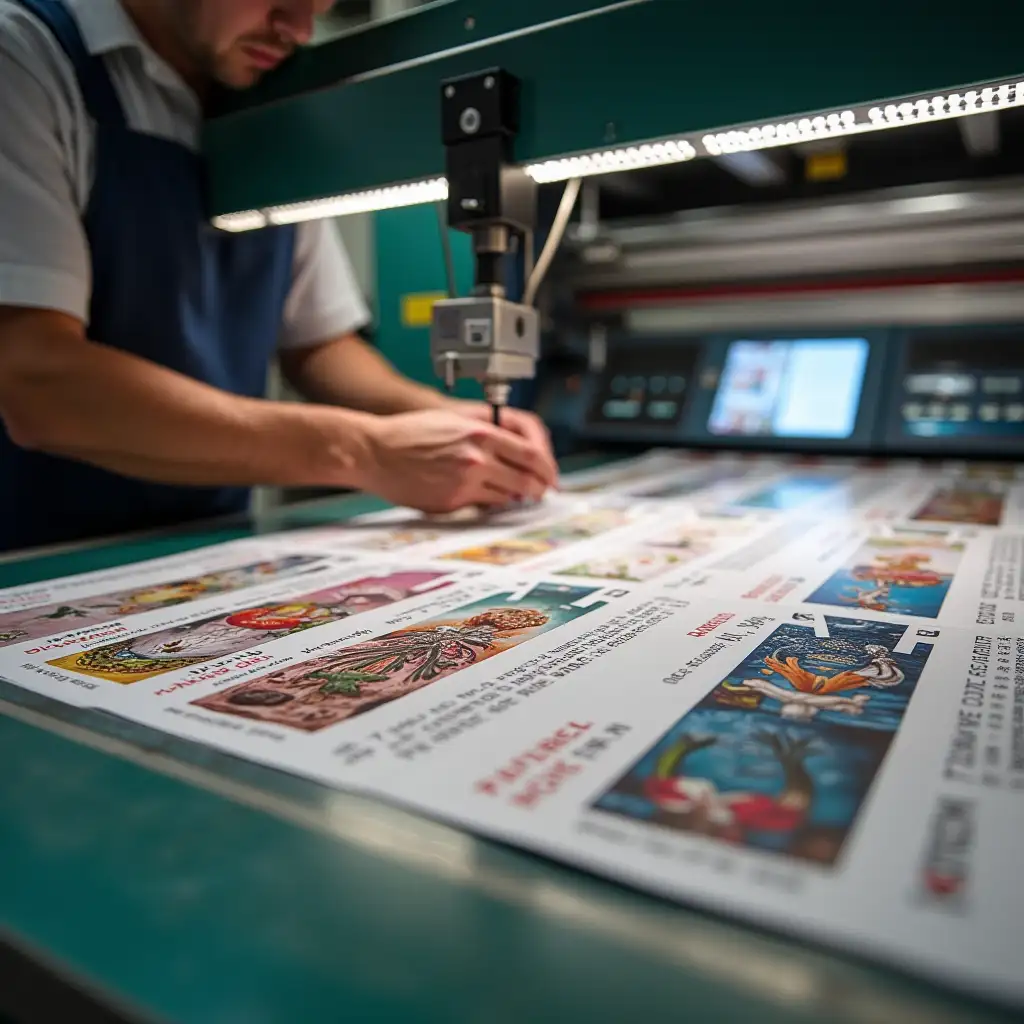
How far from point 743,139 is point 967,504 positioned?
77 cm

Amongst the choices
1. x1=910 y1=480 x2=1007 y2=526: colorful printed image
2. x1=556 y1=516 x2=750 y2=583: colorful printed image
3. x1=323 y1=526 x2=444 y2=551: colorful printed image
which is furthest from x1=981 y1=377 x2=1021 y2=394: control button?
x1=323 y1=526 x2=444 y2=551: colorful printed image

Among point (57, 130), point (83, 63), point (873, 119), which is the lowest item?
point (873, 119)

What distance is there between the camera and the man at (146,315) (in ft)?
3.77

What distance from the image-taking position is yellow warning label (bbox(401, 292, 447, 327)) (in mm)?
2336

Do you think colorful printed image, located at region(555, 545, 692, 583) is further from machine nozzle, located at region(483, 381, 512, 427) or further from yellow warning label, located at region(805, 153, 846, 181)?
yellow warning label, located at region(805, 153, 846, 181)

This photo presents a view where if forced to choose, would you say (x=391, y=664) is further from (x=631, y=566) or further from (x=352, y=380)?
(x=352, y=380)

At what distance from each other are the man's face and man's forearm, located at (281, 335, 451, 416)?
59cm

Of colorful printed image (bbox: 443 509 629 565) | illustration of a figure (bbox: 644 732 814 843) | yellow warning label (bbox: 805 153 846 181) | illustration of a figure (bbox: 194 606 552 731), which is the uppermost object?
yellow warning label (bbox: 805 153 846 181)

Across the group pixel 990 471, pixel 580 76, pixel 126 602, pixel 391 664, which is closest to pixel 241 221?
pixel 580 76

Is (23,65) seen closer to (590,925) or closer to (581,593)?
(581,593)

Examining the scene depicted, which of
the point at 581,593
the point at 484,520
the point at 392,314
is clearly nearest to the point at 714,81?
the point at 581,593

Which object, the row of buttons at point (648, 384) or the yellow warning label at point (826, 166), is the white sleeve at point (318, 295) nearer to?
the row of buttons at point (648, 384)

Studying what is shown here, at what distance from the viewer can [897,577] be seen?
38.3 inches

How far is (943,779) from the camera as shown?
0.49m
